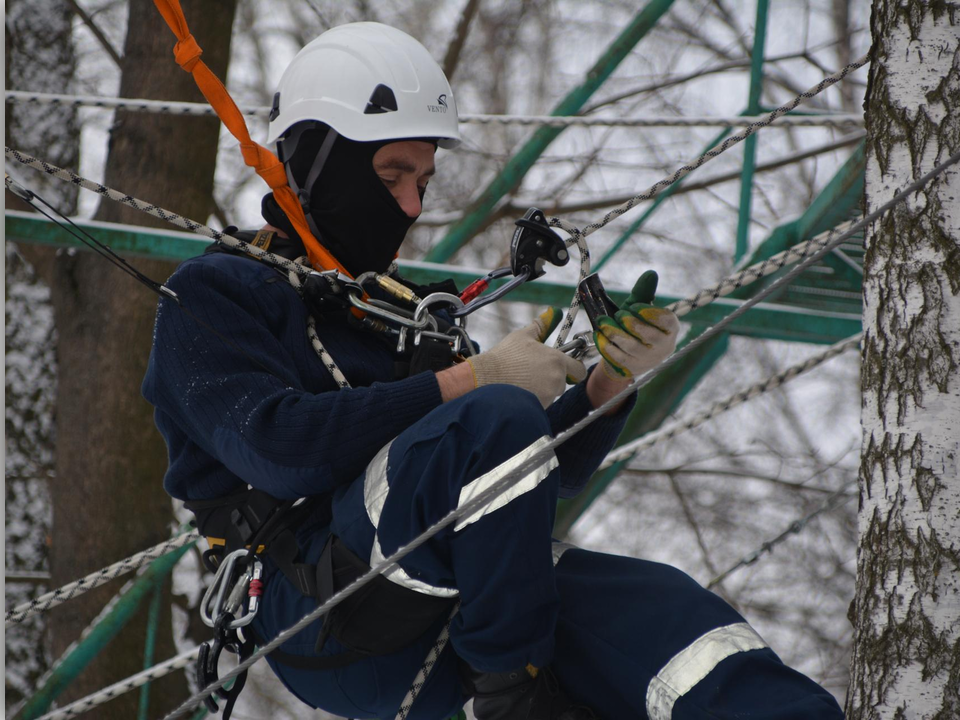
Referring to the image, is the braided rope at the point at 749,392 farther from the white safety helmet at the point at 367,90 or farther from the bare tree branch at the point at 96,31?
the bare tree branch at the point at 96,31

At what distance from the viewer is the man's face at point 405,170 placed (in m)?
2.45

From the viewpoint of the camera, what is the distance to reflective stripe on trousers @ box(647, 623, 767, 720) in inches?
68.2

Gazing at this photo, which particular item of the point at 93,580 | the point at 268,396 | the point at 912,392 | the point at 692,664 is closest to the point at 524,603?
the point at 692,664

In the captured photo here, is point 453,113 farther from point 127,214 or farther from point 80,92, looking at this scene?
point 80,92

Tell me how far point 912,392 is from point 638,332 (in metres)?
0.45

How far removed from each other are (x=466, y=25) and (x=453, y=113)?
167 inches

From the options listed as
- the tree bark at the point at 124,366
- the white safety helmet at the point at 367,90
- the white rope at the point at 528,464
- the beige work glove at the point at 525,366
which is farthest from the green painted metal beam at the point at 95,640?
the white rope at the point at 528,464

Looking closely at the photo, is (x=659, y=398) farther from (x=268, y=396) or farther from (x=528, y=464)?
(x=528, y=464)

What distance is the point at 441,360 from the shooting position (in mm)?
2207

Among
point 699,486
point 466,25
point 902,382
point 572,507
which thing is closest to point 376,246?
point 902,382

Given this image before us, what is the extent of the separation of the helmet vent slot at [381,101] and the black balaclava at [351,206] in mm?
70

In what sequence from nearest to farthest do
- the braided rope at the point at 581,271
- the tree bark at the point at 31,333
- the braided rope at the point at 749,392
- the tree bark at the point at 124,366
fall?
the braided rope at the point at 581,271
the braided rope at the point at 749,392
the tree bark at the point at 124,366
the tree bark at the point at 31,333

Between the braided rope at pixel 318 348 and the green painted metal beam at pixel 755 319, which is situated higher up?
the green painted metal beam at pixel 755 319

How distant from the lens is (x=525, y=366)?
1.99 metres
